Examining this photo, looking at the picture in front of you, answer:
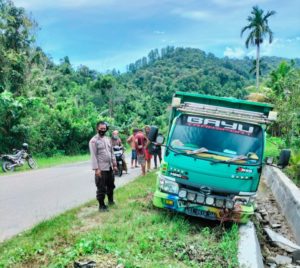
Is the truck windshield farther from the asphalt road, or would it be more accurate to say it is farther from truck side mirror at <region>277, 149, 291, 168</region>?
the asphalt road

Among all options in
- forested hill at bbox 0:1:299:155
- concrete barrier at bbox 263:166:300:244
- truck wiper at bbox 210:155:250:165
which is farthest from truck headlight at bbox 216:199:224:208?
forested hill at bbox 0:1:299:155

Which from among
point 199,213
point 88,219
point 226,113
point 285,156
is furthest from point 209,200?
point 88,219

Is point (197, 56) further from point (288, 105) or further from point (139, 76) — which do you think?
point (288, 105)

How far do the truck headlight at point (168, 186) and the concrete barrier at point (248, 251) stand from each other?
149cm

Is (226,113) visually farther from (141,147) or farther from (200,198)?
(141,147)

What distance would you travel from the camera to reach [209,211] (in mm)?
8414

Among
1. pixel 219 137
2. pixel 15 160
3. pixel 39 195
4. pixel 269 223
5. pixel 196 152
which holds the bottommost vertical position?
pixel 269 223

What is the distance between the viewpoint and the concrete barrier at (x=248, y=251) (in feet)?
20.9

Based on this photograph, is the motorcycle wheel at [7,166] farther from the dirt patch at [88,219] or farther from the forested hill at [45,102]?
the dirt patch at [88,219]

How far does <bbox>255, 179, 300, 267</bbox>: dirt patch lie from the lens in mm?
8930

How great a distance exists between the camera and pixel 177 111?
31.6 feet

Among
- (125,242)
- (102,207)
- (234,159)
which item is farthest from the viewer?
(102,207)

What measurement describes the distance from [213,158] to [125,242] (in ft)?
9.00

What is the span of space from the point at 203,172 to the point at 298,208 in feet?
12.0
